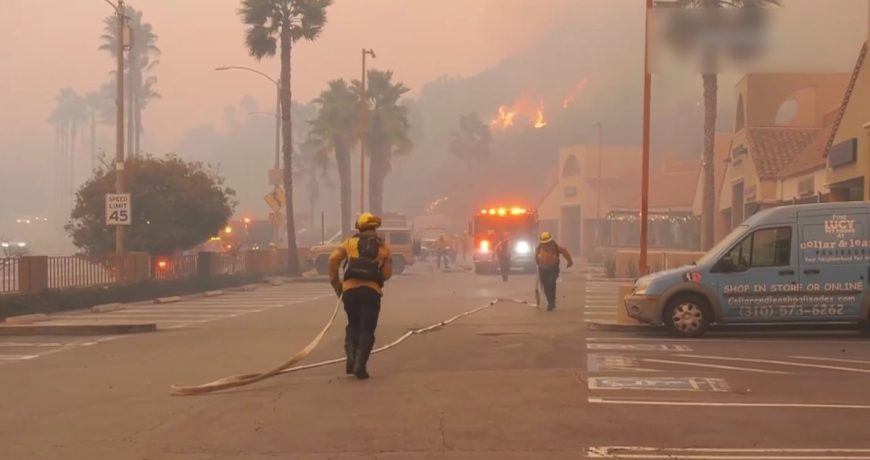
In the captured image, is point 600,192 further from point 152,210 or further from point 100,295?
point 100,295

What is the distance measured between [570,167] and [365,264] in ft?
234

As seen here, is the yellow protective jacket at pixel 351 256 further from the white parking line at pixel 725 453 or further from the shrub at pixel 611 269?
the shrub at pixel 611 269

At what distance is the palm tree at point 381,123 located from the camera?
63562 millimetres

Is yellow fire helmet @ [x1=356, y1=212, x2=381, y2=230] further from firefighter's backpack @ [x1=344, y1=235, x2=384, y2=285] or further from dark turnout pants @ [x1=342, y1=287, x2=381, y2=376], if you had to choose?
dark turnout pants @ [x1=342, y1=287, x2=381, y2=376]

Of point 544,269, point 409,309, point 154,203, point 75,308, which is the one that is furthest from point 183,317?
point 154,203

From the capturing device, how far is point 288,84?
4381cm

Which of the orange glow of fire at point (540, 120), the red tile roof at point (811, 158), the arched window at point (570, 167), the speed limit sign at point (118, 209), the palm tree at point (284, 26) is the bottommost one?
the speed limit sign at point (118, 209)

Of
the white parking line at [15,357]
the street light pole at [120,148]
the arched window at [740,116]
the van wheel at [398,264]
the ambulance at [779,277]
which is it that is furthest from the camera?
the van wheel at [398,264]

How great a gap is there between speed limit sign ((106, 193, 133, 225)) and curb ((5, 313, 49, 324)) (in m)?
4.31

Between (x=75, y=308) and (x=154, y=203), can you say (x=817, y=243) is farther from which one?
Answer: (x=154, y=203)

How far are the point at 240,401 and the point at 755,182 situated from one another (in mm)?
32312

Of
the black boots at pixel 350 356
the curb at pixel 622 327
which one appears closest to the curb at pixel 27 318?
the black boots at pixel 350 356

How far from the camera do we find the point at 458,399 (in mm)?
9836

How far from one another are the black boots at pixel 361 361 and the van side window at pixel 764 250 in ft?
22.3
